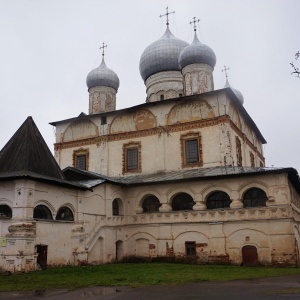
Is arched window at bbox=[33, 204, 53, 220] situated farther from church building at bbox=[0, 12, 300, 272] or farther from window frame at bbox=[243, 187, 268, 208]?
window frame at bbox=[243, 187, 268, 208]

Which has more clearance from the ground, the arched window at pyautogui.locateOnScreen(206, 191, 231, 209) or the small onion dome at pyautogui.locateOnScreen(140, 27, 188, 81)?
the small onion dome at pyautogui.locateOnScreen(140, 27, 188, 81)

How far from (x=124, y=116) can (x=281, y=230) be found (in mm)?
10880

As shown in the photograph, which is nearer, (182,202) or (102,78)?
(182,202)

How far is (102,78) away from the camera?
25.3 m

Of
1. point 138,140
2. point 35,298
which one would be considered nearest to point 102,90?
point 138,140

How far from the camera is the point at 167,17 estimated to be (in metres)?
27.5

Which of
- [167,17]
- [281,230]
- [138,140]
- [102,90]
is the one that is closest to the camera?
[281,230]

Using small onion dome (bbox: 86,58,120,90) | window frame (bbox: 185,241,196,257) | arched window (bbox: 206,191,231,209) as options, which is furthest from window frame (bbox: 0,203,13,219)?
small onion dome (bbox: 86,58,120,90)

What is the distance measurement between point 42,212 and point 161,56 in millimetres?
14671

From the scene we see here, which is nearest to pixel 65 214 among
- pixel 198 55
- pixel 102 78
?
pixel 102 78

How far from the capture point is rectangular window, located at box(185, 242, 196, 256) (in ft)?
56.4

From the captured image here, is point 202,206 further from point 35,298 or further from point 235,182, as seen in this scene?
point 35,298

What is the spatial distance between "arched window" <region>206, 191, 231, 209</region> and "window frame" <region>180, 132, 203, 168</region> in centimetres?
241

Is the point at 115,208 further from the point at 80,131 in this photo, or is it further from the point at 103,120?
the point at 80,131
